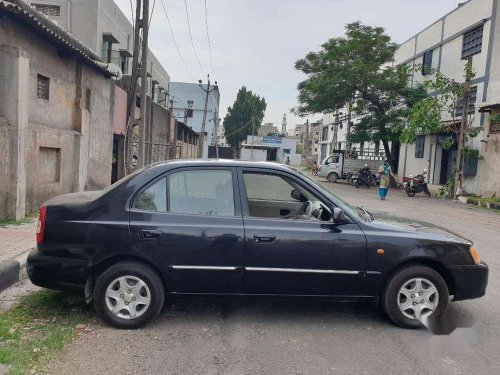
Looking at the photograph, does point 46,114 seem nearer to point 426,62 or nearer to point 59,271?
point 59,271

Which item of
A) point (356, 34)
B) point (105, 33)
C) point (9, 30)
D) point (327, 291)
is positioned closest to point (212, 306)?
point (327, 291)

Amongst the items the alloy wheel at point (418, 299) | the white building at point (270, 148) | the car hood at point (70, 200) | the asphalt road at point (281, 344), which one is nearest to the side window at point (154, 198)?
the car hood at point (70, 200)

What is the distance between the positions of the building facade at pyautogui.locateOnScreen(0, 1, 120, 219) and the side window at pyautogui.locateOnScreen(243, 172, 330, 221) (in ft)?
17.7

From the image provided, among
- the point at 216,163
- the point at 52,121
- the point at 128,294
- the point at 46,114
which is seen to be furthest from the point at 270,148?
the point at 128,294

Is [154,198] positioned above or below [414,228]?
above

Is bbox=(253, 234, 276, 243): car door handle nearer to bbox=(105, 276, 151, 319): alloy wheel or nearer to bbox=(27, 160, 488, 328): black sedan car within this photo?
bbox=(27, 160, 488, 328): black sedan car

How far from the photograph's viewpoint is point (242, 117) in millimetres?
68125

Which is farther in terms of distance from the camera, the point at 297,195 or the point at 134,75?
the point at 134,75

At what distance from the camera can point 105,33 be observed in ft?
71.7

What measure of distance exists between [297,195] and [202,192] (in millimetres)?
1199

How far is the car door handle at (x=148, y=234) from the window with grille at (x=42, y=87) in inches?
273

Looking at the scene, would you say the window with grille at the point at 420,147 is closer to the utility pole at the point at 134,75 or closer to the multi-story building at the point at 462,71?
the multi-story building at the point at 462,71

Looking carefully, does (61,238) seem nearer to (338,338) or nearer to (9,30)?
(338,338)

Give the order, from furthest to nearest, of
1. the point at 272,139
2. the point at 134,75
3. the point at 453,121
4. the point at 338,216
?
the point at 272,139 < the point at 453,121 < the point at 134,75 < the point at 338,216
